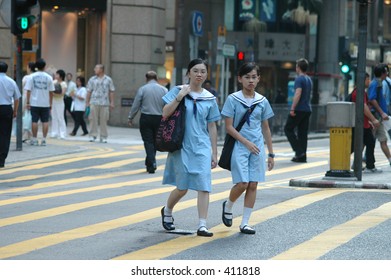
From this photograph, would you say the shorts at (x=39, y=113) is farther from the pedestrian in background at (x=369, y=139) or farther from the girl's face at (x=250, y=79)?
the girl's face at (x=250, y=79)

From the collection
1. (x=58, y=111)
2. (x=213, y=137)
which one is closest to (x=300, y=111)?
(x=58, y=111)

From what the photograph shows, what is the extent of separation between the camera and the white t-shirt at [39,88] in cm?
2319

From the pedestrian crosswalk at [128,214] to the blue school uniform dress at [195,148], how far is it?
1.81 feet

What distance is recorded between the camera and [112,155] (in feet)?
71.8

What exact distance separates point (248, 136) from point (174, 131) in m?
0.77

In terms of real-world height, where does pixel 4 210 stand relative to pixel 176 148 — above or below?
below

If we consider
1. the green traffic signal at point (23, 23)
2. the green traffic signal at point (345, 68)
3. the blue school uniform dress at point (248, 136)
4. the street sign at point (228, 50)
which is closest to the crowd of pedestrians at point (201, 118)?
the blue school uniform dress at point (248, 136)

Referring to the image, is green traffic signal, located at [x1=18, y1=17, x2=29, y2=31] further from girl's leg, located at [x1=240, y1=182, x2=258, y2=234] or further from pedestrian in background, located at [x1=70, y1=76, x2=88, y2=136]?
girl's leg, located at [x1=240, y1=182, x2=258, y2=234]

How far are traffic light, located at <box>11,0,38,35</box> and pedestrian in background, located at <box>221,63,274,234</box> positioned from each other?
10519 mm

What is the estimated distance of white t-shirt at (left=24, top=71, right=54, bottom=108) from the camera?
23188 mm

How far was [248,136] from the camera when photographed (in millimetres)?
10914

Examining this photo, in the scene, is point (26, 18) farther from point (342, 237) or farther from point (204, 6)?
point (204, 6)

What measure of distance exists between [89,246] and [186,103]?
5.86ft
